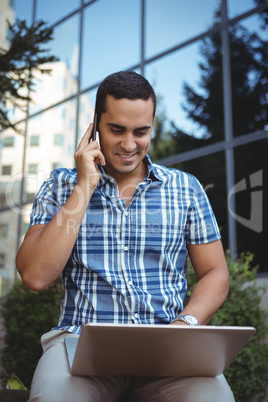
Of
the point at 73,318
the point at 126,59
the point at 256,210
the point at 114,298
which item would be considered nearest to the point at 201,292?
the point at 114,298

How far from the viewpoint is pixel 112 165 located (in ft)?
7.27

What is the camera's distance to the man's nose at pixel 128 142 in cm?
213

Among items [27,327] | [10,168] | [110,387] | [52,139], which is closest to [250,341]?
[27,327]

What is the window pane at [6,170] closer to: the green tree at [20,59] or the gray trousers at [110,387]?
the green tree at [20,59]

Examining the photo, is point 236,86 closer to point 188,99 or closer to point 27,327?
point 188,99

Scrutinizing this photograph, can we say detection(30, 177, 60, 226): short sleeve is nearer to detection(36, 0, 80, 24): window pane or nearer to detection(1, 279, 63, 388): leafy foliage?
detection(1, 279, 63, 388): leafy foliage

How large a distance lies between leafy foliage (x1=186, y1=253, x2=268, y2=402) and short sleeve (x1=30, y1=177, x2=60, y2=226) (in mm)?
1895

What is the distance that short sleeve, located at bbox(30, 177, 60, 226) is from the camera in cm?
211

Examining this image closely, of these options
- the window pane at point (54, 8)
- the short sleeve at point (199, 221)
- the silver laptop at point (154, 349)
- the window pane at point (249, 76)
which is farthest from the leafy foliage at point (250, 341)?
the window pane at point (54, 8)

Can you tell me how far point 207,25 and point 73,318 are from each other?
20.7 ft

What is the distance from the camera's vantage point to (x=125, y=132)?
7.08 feet

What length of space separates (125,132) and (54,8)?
30.2 feet

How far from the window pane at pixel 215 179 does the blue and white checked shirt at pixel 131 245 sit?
13.2 feet

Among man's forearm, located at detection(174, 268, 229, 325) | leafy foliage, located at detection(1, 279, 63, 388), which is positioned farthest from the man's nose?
leafy foliage, located at detection(1, 279, 63, 388)
